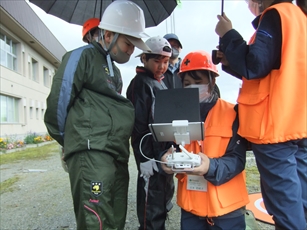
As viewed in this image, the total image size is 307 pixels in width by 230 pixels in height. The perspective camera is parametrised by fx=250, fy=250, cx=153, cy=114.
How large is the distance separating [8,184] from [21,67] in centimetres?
1451

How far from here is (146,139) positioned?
2.22 metres

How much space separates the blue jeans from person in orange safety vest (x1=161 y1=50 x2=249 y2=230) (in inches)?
9.1

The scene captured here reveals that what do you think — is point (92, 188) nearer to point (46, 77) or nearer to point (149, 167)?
point (149, 167)

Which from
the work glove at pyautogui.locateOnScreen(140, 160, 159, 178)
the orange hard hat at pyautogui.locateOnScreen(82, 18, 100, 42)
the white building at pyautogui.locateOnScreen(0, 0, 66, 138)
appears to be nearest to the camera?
the work glove at pyautogui.locateOnScreen(140, 160, 159, 178)

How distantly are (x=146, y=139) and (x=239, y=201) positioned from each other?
0.96 metres

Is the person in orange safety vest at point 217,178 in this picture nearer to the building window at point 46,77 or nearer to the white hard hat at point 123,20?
the white hard hat at point 123,20

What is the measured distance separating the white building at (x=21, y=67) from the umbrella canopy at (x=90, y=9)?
38.1 ft

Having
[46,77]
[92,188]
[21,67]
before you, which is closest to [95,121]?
[92,188]

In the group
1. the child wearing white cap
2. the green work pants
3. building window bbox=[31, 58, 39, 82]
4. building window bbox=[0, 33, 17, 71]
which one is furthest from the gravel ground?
building window bbox=[31, 58, 39, 82]

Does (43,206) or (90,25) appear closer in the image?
(90,25)

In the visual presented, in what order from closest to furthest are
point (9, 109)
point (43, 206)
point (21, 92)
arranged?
1. point (43, 206)
2. point (9, 109)
3. point (21, 92)

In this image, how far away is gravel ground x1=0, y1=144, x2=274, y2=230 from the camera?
3.06 metres

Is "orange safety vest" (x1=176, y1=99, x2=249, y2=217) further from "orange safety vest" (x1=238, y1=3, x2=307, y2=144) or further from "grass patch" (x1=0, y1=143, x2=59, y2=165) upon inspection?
"grass patch" (x1=0, y1=143, x2=59, y2=165)

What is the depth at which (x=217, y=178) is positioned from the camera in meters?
1.42
